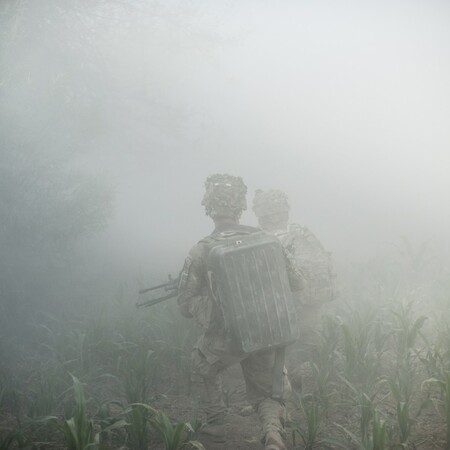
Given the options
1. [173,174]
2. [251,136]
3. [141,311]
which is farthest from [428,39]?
[141,311]

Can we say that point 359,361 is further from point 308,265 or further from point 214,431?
point 214,431

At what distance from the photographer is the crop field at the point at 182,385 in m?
2.98

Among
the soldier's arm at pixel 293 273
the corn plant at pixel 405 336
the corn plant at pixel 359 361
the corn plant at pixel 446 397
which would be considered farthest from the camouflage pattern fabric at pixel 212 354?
the corn plant at pixel 405 336

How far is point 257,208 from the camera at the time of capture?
545cm

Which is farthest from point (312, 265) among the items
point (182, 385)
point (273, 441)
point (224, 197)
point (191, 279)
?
point (273, 441)

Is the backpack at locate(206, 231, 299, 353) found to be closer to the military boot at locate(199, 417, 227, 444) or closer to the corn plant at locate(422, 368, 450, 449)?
the military boot at locate(199, 417, 227, 444)

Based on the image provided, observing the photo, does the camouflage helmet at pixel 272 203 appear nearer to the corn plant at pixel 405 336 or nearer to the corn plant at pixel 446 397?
the corn plant at pixel 405 336

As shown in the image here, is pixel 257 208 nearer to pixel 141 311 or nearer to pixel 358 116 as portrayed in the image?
pixel 141 311

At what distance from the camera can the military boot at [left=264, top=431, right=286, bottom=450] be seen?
2932 mm

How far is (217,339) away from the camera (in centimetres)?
352

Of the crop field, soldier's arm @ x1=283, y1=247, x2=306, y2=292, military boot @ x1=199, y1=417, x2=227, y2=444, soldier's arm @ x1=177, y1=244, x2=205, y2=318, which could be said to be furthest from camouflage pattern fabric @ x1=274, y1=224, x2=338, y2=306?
military boot @ x1=199, y1=417, x2=227, y2=444

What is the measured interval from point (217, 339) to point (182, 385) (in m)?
1.44

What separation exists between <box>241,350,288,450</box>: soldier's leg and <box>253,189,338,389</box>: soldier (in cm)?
105

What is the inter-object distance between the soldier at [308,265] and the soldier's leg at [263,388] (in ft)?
3.45
